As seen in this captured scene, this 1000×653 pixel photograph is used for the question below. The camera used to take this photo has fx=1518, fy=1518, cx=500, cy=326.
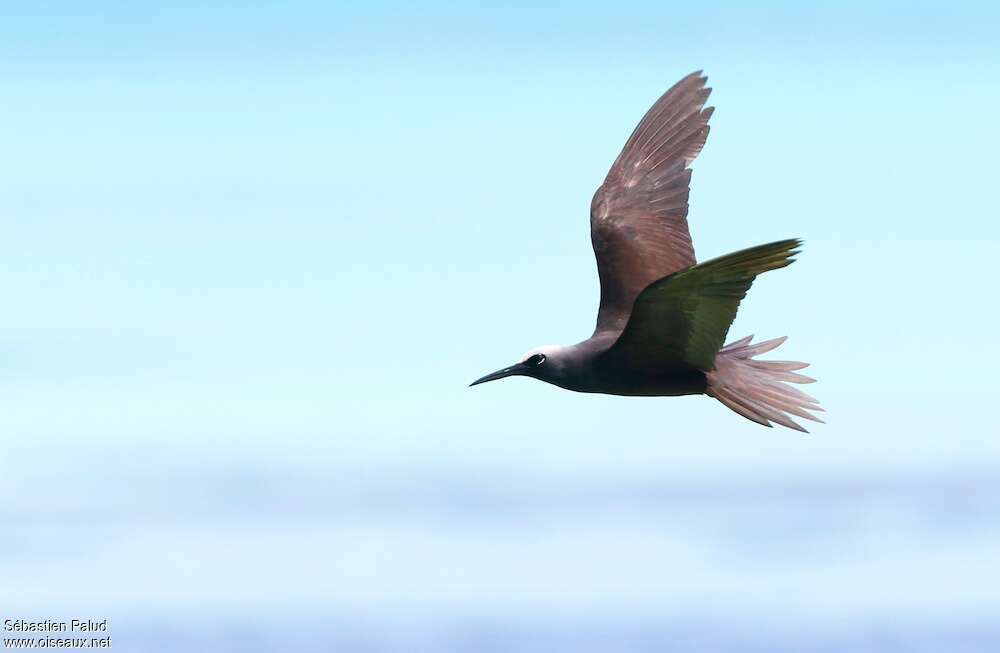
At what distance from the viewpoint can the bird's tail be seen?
14664mm

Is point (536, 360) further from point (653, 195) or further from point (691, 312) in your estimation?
point (653, 195)

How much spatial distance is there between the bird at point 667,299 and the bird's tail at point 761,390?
1cm

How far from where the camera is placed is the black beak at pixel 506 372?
1514 cm

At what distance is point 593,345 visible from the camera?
15039 mm

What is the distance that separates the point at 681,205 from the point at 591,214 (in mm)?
1038

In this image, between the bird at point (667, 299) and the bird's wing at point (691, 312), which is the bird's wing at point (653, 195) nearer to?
the bird at point (667, 299)

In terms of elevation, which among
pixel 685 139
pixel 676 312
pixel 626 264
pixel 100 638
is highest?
pixel 685 139

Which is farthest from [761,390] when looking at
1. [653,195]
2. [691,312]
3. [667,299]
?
[653,195]

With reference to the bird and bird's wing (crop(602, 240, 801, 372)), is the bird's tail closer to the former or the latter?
the bird

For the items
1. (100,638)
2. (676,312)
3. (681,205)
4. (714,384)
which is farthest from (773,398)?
(100,638)

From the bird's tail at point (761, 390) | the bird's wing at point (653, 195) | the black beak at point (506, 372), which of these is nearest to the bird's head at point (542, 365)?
the black beak at point (506, 372)

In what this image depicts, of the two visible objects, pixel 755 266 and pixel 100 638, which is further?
pixel 100 638

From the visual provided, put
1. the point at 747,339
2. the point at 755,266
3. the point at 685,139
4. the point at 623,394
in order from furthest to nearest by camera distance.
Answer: the point at 685,139 → the point at 747,339 → the point at 623,394 → the point at 755,266

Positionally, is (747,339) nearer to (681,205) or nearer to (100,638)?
(681,205)
